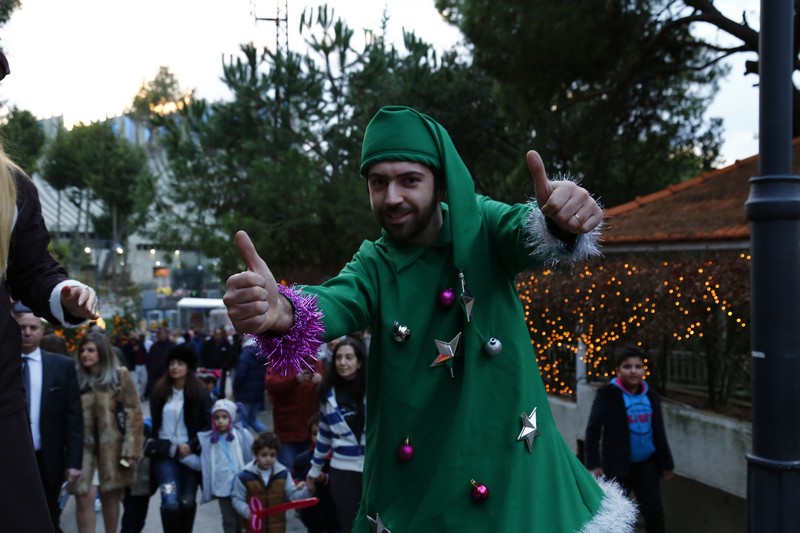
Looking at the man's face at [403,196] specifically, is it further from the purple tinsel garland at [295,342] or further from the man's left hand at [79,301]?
the man's left hand at [79,301]

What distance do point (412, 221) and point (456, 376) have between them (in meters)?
0.50

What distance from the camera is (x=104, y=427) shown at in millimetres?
6559

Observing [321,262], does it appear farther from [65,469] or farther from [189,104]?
[65,469]

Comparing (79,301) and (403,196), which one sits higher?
(403,196)

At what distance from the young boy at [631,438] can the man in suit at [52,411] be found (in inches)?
146

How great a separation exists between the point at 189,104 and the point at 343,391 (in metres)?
17.9

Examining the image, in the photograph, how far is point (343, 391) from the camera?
6.39m

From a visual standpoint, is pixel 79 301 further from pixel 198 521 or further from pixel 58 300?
pixel 198 521

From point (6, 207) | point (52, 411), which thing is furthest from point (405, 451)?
point (52, 411)

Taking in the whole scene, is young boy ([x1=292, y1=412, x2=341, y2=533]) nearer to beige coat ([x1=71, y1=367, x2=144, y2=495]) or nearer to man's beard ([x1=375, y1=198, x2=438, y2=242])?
beige coat ([x1=71, y1=367, x2=144, y2=495])

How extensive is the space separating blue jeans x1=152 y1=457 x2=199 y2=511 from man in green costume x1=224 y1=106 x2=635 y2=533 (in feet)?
13.7

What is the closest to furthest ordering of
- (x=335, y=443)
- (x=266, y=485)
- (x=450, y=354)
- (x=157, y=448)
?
(x=450, y=354)
(x=335, y=443)
(x=266, y=485)
(x=157, y=448)

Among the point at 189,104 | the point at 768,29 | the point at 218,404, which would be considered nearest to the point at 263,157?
the point at 189,104

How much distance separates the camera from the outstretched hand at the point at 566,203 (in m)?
2.28
